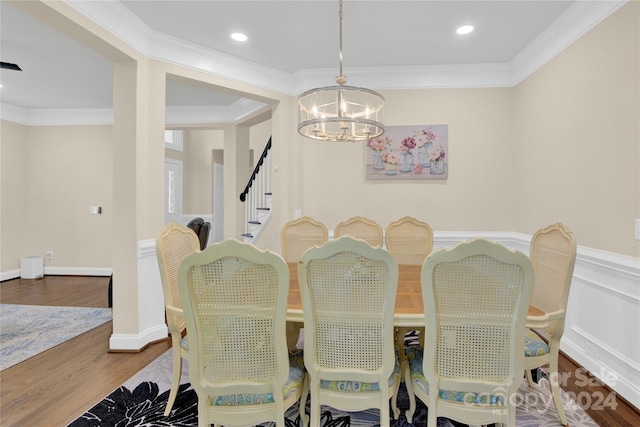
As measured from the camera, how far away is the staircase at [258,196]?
4.63m

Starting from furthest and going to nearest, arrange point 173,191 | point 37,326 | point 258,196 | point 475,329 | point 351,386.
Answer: point 173,191
point 258,196
point 37,326
point 351,386
point 475,329

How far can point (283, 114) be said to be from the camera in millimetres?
3746

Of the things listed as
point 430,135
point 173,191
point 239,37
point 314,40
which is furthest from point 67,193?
point 430,135

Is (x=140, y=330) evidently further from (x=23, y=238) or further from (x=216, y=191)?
(x=216, y=191)

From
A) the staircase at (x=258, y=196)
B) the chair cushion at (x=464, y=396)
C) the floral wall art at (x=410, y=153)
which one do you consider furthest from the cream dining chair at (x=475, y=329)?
the staircase at (x=258, y=196)

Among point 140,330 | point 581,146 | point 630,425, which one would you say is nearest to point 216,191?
point 140,330

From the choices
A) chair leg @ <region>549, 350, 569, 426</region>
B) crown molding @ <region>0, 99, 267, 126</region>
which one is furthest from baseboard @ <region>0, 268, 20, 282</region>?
chair leg @ <region>549, 350, 569, 426</region>

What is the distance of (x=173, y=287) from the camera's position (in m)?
1.85

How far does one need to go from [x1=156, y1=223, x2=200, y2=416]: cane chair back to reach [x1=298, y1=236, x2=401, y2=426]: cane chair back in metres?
0.76

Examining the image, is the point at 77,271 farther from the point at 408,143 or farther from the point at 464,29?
the point at 464,29

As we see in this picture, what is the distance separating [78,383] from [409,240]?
2.80m

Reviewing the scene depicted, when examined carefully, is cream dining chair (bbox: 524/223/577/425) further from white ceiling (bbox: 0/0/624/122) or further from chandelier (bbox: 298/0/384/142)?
white ceiling (bbox: 0/0/624/122)

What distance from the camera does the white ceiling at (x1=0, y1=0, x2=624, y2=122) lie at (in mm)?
2438

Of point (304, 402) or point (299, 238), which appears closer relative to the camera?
point (304, 402)
